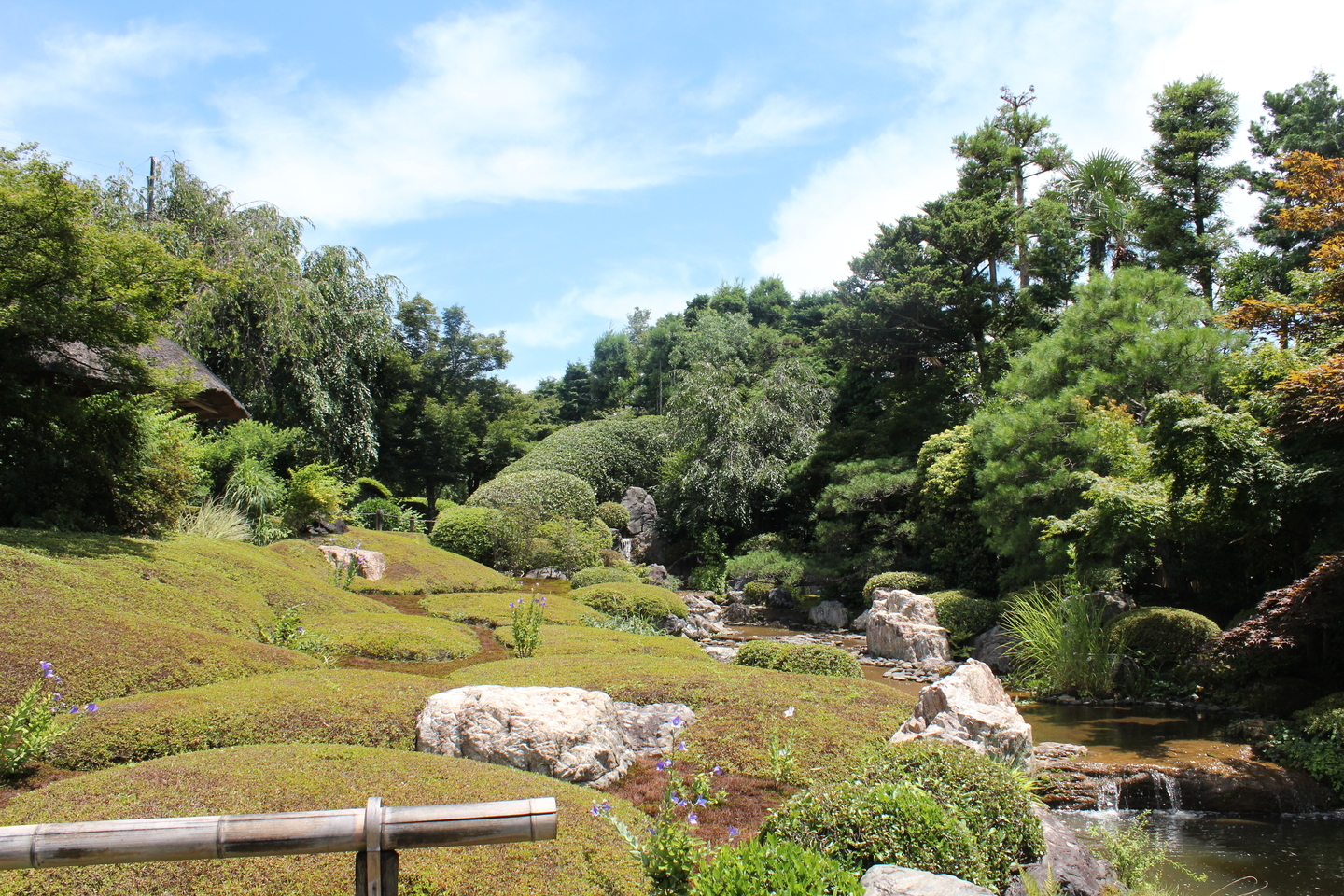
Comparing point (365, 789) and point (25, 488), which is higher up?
point (25, 488)

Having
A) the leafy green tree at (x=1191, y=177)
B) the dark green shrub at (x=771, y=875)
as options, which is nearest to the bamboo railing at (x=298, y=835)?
the dark green shrub at (x=771, y=875)

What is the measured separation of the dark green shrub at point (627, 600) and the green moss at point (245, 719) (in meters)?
7.84

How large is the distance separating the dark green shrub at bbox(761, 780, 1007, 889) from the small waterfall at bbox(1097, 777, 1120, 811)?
3987mm

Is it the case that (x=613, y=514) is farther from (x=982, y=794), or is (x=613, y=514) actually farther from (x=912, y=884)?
(x=912, y=884)

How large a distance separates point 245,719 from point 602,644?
4.72 metres

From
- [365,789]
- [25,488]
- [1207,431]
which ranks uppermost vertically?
[1207,431]

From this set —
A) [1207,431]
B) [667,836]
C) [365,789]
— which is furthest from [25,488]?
[1207,431]

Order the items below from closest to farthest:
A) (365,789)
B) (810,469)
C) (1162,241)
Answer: (365,789) < (1162,241) < (810,469)

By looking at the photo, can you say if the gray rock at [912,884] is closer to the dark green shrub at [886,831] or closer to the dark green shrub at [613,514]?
the dark green shrub at [886,831]

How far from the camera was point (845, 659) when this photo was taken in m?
9.12

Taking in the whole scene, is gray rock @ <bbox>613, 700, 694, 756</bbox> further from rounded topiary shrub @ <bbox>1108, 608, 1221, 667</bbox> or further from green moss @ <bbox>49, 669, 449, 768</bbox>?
rounded topiary shrub @ <bbox>1108, 608, 1221, 667</bbox>

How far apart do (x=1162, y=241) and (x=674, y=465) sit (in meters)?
15.1

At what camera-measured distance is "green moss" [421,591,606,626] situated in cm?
1117

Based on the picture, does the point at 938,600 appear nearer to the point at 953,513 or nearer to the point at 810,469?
the point at 953,513
